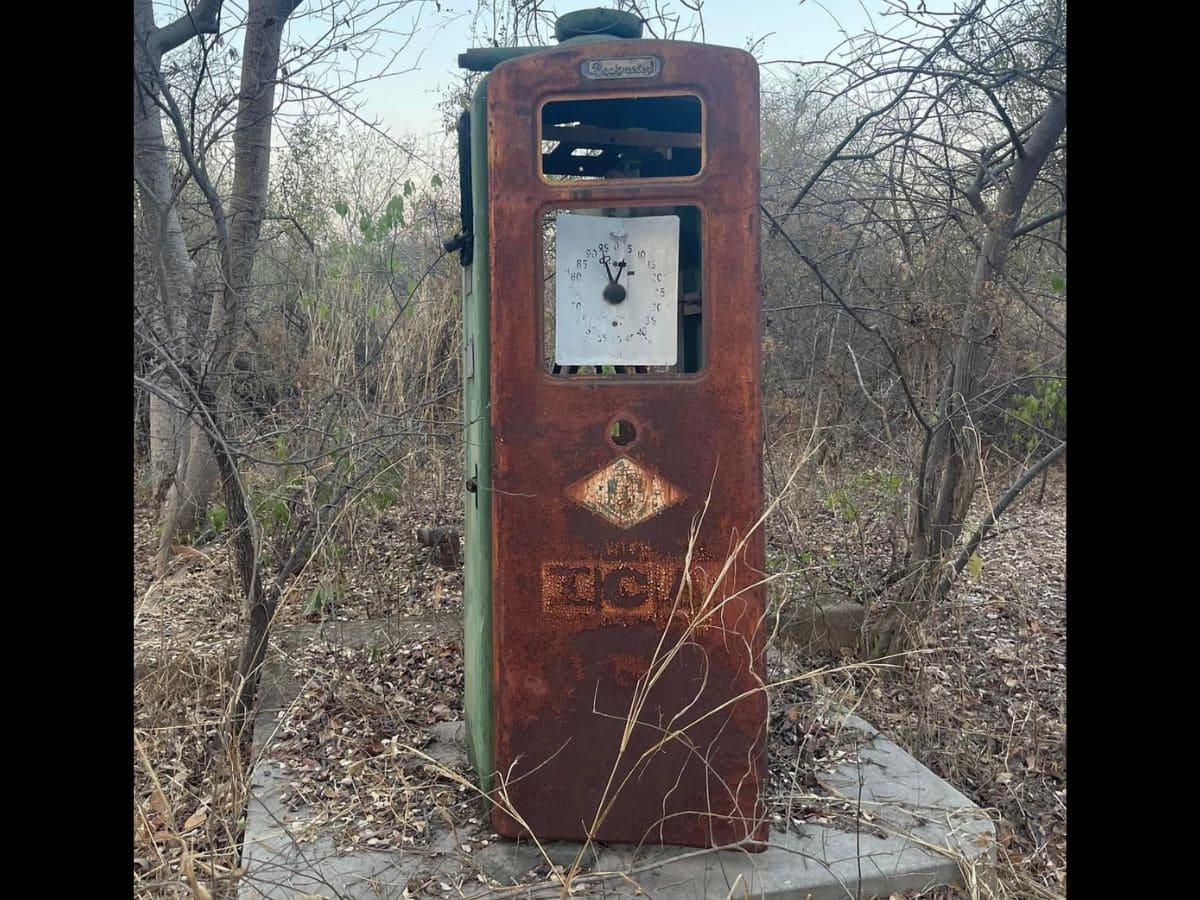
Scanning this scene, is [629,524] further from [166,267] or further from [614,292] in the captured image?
[166,267]

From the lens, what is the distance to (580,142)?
281cm

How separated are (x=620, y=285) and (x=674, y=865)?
4.72 ft

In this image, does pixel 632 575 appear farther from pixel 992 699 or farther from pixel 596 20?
pixel 992 699

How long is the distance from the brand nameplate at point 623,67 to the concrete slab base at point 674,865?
1841mm

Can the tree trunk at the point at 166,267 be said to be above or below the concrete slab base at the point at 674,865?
above

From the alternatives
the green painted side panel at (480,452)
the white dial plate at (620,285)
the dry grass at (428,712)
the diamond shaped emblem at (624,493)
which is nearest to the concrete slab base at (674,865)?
the dry grass at (428,712)

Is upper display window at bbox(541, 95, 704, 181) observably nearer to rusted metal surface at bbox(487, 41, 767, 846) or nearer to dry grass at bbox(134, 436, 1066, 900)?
rusted metal surface at bbox(487, 41, 767, 846)

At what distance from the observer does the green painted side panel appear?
2553 mm

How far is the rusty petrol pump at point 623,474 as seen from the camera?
2.40 metres

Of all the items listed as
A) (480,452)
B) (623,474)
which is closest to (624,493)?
(623,474)

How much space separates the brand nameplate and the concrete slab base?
72.5 inches

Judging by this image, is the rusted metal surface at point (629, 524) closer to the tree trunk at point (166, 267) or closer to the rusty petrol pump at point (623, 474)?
the rusty petrol pump at point (623, 474)

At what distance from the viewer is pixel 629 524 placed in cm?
246
